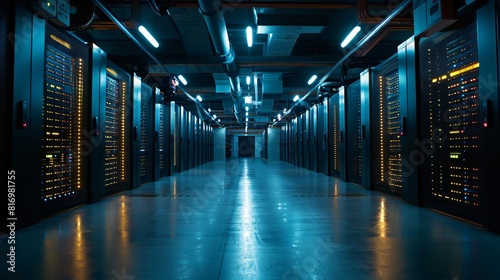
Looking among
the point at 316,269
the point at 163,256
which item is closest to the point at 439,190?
the point at 316,269

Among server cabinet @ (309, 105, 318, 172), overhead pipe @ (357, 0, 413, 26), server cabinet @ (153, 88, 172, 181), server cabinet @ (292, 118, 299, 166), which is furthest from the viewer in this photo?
server cabinet @ (292, 118, 299, 166)

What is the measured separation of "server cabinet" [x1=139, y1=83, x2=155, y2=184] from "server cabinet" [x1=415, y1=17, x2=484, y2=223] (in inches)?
256

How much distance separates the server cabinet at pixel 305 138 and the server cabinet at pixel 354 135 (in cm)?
487

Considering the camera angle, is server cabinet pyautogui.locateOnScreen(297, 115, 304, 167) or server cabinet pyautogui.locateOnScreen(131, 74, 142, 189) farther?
server cabinet pyautogui.locateOnScreen(297, 115, 304, 167)

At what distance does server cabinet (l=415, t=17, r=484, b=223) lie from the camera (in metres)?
3.48

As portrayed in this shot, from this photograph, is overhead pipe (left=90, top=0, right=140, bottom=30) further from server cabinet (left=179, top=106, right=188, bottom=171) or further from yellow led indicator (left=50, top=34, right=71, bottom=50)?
server cabinet (left=179, top=106, right=188, bottom=171)

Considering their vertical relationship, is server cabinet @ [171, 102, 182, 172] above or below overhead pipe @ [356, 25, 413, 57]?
below

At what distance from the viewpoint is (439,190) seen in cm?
415

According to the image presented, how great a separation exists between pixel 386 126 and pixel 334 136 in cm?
372

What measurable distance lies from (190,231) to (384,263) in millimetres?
1953

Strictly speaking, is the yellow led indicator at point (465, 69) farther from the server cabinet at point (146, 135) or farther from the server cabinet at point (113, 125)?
the server cabinet at point (146, 135)

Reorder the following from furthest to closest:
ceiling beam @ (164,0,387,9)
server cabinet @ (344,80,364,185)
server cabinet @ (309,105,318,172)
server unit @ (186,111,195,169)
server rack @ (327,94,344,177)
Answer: server unit @ (186,111,195,169)
server cabinet @ (309,105,318,172)
server rack @ (327,94,344,177)
server cabinet @ (344,80,364,185)
ceiling beam @ (164,0,387,9)

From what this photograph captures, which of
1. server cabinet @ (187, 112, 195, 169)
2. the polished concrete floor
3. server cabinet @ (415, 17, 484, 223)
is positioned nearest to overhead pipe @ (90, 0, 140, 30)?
the polished concrete floor

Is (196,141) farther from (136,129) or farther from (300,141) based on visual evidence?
(136,129)
